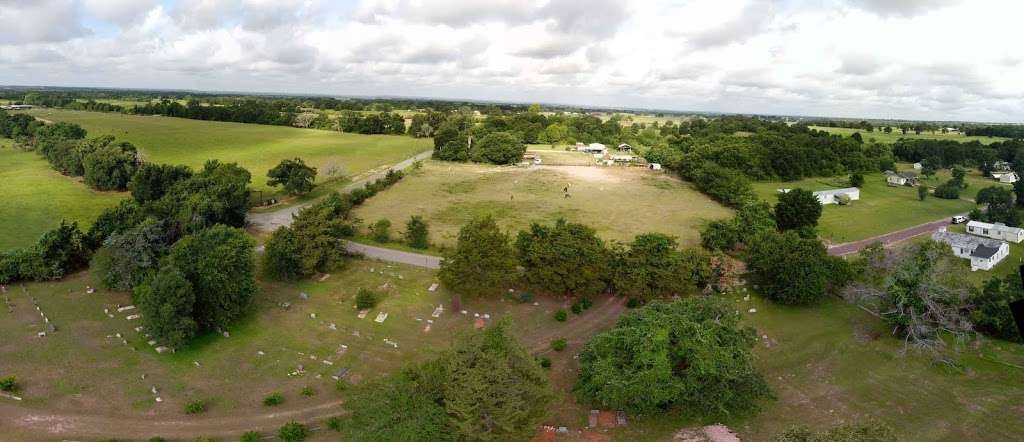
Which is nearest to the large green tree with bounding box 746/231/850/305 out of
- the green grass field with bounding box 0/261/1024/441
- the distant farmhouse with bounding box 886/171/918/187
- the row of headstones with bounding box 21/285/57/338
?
the green grass field with bounding box 0/261/1024/441

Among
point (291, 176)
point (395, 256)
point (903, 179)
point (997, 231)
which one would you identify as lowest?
point (395, 256)

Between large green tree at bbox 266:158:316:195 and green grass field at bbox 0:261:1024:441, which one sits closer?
green grass field at bbox 0:261:1024:441

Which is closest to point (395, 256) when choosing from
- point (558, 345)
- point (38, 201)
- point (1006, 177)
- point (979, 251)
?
point (558, 345)

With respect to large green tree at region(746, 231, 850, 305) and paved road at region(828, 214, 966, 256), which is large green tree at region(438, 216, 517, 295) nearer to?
large green tree at region(746, 231, 850, 305)

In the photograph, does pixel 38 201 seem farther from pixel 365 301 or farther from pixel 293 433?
pixel 293 433

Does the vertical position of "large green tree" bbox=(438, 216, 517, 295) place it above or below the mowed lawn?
below

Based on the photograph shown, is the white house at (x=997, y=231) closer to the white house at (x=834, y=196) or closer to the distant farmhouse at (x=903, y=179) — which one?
the white house at (x=834, y=196)

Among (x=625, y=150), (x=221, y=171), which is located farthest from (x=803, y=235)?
(x=625, y=150)
